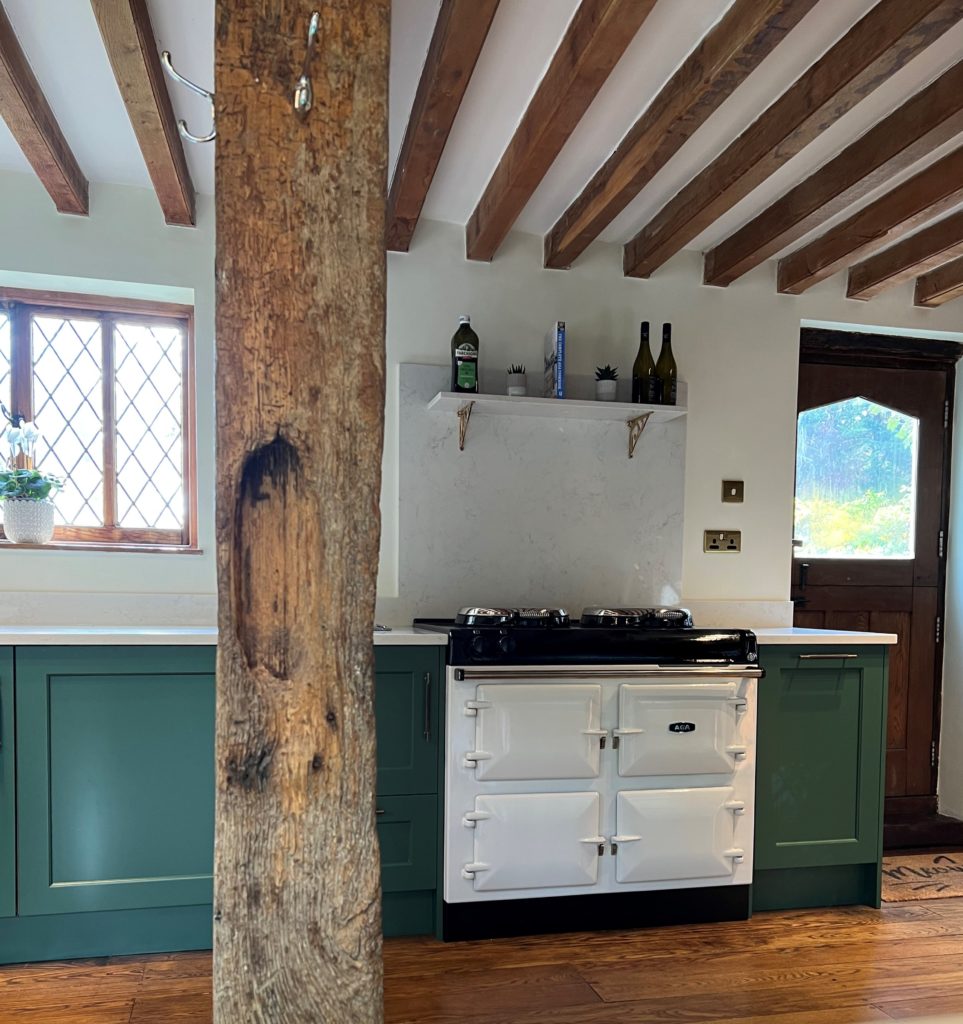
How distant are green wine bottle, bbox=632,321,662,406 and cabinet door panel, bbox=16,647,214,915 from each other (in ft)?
5.70

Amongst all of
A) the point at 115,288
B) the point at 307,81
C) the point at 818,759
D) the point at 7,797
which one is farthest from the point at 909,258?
the point at 7,797

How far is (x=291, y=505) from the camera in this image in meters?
1.08

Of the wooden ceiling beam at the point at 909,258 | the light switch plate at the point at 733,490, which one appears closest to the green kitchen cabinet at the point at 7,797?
the light switch plate at the point at 733,490

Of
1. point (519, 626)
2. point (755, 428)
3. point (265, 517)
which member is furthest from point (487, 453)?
point (265, 517)

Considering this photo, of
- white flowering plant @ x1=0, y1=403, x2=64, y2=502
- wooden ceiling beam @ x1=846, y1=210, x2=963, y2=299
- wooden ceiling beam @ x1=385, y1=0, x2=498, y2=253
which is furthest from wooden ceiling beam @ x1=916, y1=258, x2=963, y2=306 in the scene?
white flowering plant @ x1=0, y1=403, x2=64, y2=502

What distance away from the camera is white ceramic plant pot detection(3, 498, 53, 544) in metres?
2.49

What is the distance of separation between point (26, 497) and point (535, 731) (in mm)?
1791

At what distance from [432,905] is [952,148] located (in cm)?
270

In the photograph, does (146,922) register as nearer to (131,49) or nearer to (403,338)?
(403,338)

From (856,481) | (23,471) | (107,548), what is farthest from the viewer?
(856,481)

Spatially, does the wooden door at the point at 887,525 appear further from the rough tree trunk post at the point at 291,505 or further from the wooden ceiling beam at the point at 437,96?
the rough tree trunk post at the point at 291,505

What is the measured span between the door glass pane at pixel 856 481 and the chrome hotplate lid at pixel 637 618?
98 cm

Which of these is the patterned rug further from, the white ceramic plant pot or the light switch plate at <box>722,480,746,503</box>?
the white ceramic plant pot

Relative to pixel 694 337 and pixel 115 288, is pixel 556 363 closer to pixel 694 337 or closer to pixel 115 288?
pixel 694 337
